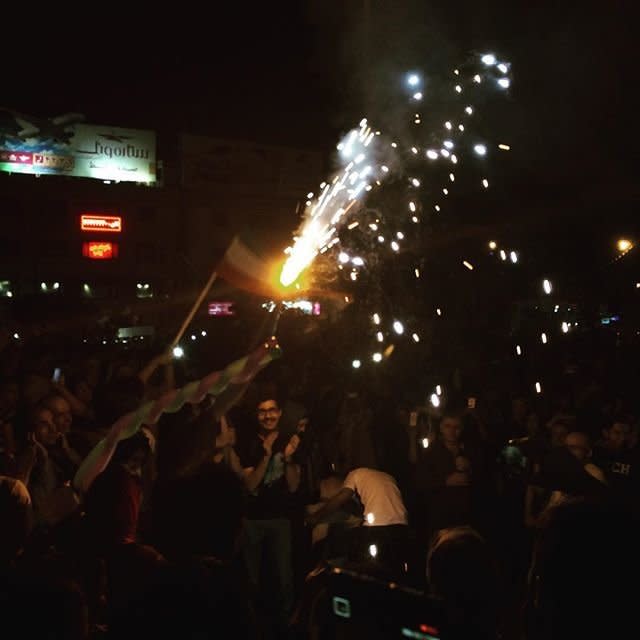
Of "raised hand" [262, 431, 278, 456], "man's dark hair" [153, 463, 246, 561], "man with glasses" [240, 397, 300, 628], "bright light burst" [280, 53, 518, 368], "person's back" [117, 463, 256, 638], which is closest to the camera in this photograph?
"person's back" [117, 463, 256, 638]

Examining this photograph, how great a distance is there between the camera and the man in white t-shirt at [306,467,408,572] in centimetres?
549

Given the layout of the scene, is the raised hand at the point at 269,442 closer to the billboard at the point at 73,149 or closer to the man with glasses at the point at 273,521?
the man with glasses at the point at 273,521

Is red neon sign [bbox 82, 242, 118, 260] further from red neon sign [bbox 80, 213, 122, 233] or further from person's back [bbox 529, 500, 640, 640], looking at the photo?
person's back [bbox 529, 500, 640, 640]

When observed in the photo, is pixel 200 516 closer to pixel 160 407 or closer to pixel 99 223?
pixel 160 407

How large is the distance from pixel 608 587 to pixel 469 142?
6514 mm

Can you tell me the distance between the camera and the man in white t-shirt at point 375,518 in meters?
5.49

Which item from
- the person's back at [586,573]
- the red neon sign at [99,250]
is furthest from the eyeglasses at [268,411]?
the red neon sign at [99,250]

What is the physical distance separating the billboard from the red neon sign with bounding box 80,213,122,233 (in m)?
3.62

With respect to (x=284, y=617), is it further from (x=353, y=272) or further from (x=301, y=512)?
(x=353, y=272)

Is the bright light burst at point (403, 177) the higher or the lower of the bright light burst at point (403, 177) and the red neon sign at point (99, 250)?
the lower

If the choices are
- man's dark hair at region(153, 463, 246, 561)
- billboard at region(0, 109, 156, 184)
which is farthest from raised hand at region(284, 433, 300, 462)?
billboard at region(0, 109, 156, 184)

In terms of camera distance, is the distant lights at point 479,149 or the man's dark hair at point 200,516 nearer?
the man's dark hair at point 200,516

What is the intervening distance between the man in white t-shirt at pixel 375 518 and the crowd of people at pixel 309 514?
0.01 m

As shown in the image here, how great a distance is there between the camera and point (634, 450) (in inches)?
263
